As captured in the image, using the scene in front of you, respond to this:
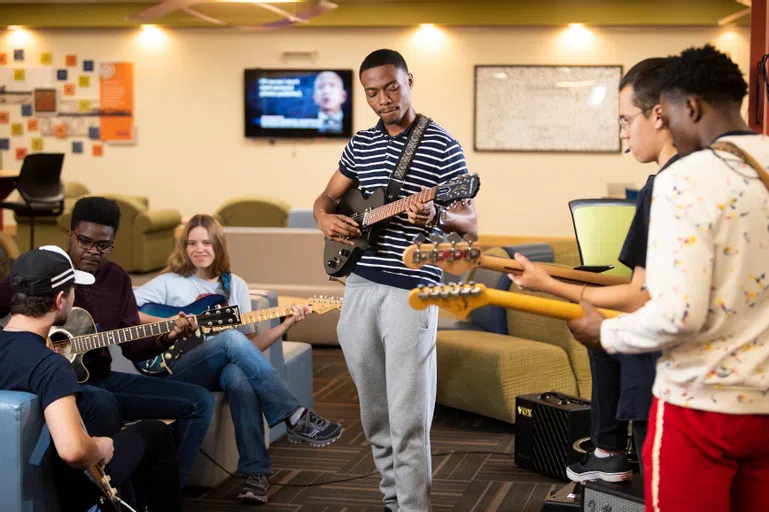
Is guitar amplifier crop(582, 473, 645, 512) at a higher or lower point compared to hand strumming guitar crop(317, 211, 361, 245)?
lower

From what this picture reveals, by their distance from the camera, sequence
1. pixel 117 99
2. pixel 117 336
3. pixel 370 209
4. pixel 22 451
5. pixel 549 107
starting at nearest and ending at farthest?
1. pixel 22 451
2. pixel 370 209
3. pixel 117 336
4. pixel 549 107
5. pixel 117 99

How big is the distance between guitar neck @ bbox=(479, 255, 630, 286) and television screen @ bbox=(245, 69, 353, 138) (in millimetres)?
8888

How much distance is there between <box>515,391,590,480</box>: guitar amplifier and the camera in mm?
3799

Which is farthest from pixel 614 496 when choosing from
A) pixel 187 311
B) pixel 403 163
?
pixel 187 311

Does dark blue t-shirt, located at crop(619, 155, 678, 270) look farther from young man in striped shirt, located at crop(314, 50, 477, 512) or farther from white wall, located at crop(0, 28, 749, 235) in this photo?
white wall, located at crop(0, 28, 749, 235)

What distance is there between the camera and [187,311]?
387 cm

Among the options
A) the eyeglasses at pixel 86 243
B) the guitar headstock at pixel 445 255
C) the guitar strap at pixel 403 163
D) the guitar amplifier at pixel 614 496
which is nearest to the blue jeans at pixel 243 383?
the eyeglasses at pixel 86 243

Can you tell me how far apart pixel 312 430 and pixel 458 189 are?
1.48 metres

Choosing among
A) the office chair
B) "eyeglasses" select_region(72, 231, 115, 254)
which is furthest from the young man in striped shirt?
the office chair

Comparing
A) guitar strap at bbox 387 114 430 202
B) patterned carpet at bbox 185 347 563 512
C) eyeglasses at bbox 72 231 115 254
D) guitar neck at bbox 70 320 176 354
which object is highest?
guitar strap at bbox 387 114 430 202

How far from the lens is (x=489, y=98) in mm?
10922

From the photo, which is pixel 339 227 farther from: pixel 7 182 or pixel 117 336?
pixel 7 182

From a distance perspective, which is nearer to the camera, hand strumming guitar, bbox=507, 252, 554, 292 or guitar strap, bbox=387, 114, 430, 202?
hand strumming guitar, bbox=507, 252, 554, 292

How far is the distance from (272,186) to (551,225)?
3367 millimetres
